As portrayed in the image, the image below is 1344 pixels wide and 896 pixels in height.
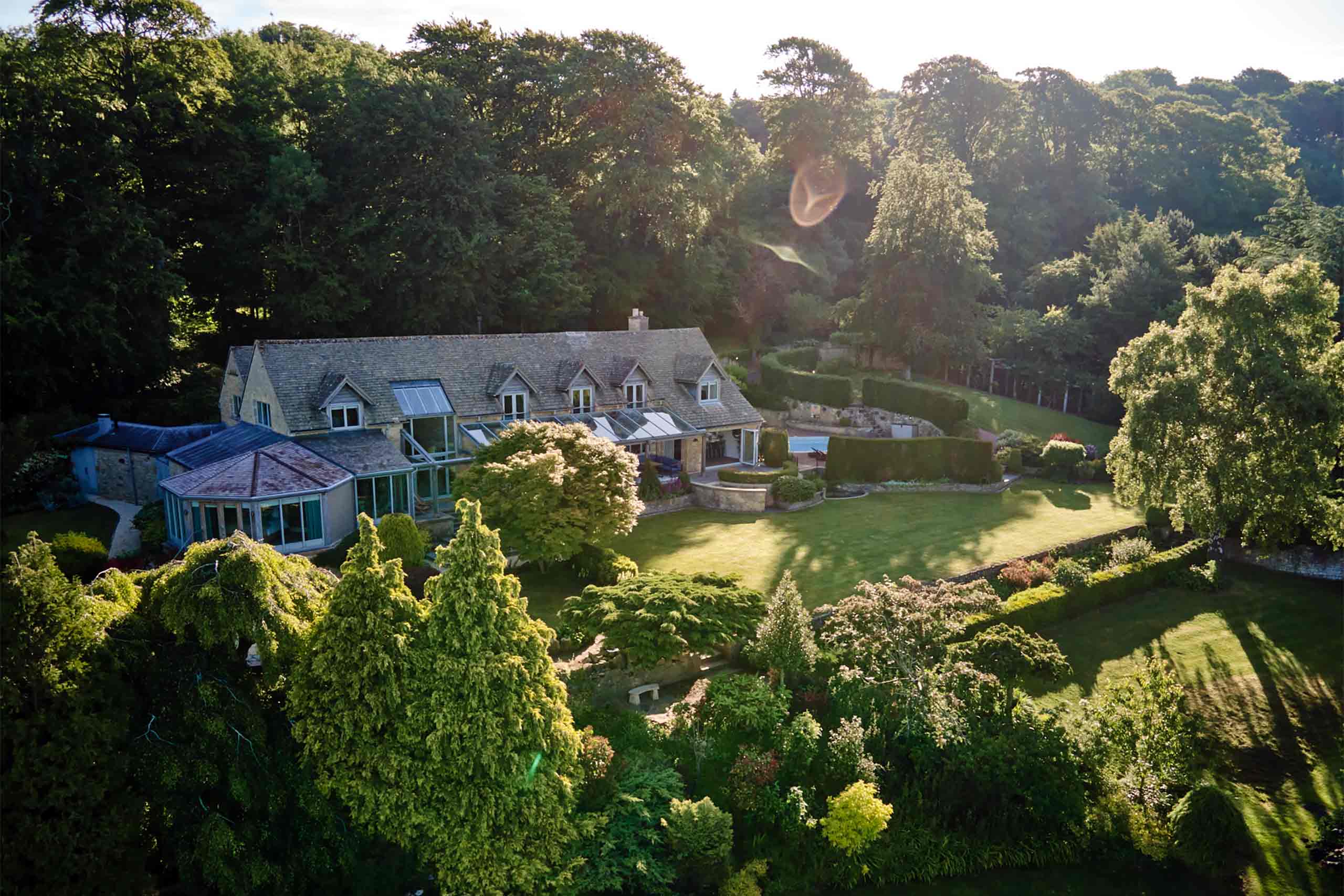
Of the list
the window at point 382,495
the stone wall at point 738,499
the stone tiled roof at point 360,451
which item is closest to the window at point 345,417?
the stone tiled roof at point 360,451

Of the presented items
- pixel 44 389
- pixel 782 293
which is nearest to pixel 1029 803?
pixel 44 389

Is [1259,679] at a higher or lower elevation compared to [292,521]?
lower

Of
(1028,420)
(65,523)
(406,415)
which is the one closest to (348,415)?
(406,415)

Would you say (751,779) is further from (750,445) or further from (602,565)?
(750,445)

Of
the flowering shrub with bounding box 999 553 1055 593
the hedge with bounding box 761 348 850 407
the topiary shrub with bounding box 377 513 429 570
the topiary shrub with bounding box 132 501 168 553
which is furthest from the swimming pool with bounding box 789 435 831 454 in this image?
the topiary shrub with bounding box 132 501 168 553

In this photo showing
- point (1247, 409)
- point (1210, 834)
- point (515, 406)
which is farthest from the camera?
point (515, 406)

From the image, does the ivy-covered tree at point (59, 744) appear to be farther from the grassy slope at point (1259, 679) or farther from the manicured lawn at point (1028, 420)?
the manicured lawn at point (1028, 420)
